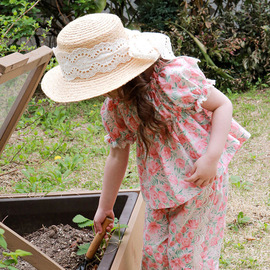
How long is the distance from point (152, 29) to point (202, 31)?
0.62 meters

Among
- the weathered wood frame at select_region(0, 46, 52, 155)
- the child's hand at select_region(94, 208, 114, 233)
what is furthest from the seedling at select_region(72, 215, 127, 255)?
the weathered wood frame at select_region(0, 46, 52, 155)

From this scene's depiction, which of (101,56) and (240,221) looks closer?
(101,56)

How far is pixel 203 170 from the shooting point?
1.64m

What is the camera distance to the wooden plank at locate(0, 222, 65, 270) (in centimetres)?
151

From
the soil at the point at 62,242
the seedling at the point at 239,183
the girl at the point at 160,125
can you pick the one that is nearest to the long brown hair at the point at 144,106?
the girl at the point at 160,125

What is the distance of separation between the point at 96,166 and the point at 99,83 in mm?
2185

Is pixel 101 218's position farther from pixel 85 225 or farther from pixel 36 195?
pixel 36 195

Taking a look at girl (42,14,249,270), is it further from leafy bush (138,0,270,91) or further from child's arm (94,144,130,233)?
leafy bush (138,0,270,91)

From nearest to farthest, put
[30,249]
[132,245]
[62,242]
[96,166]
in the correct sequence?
[30,249], [132,245], [62,242], [96,166]

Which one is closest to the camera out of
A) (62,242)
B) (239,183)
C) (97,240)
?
(97,240)

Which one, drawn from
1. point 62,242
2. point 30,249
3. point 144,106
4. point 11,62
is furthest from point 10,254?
point 62,242

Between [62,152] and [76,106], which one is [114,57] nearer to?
[62,152]

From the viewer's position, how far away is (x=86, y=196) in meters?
2.24

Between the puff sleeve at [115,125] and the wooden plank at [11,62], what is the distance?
39 centimetres
